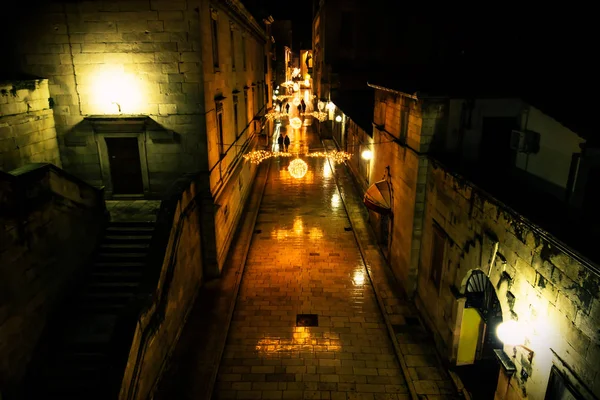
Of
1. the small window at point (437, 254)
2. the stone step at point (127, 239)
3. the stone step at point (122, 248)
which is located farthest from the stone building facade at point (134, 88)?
the small window at point (437, 254)

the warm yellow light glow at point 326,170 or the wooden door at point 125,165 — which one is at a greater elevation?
the wooden door at point 125,165

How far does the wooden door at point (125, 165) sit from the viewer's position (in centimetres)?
1472

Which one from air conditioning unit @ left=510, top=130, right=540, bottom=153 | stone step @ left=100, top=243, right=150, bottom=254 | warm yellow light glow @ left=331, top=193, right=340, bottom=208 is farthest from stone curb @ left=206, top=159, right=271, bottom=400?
air conditioning unit @ left=510, top=130, right=540, bottom=153

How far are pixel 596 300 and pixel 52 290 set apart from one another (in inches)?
471

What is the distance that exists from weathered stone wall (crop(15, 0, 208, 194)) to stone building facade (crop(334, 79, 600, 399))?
7.65m

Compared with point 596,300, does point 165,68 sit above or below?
above

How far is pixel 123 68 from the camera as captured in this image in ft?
44.9

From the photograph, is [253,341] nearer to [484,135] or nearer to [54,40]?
[484,135]

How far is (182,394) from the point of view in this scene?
10.2 metres

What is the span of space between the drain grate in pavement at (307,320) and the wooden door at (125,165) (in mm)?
7936

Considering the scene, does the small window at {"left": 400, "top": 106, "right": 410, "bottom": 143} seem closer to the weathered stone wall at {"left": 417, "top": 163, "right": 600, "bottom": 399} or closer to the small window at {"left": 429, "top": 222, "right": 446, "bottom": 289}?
the weathered stone wall at {"left": 417, "top": 163, "right": 600, "bottom": 399}

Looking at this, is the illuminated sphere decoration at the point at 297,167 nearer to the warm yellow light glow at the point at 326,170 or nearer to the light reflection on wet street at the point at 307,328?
the light reflection on wet street at the point at 307,328

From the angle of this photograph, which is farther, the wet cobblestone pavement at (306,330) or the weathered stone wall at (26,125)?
the weathered stone wall at (26,125)

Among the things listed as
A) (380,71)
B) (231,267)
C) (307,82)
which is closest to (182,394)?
(231,267)
